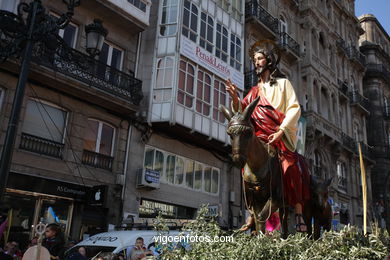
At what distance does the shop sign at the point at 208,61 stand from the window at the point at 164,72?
2.69 feet

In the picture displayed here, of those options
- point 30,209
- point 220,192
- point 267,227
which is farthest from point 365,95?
point 267,227

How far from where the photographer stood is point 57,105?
15.4m

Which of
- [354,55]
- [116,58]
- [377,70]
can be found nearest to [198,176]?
[116,58]

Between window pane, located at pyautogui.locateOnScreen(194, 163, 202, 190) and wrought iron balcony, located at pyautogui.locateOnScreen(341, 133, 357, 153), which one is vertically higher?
wrought iron balcony, located at pyautogui.locateOnScreen(341, 133, 357, 153)

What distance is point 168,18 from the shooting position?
1952 centimetres

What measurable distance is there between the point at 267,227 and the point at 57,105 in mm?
12428

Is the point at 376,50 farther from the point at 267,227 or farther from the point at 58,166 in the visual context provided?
the point at 267,227

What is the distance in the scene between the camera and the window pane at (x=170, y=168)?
19062 millimetres

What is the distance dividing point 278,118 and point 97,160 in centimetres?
1257

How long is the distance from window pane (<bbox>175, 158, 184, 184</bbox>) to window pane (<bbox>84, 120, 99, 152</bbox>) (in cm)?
456

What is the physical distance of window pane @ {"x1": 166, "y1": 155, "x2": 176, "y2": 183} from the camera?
1906cm

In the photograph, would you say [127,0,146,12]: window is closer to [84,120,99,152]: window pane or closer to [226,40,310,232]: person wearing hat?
[84,120,99,152]: window pane

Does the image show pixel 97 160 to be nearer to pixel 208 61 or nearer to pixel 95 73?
pixel 95 73

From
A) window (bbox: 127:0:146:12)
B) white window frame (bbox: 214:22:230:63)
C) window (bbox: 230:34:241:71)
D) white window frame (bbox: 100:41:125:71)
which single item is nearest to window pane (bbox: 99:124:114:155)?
white window frame (bbox: 100:41:125:71)
